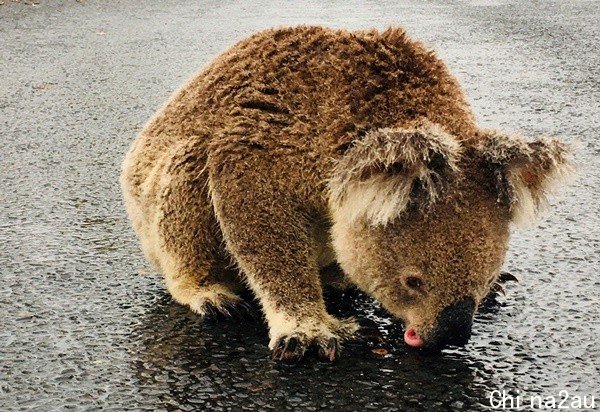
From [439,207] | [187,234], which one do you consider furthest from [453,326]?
[187,234]

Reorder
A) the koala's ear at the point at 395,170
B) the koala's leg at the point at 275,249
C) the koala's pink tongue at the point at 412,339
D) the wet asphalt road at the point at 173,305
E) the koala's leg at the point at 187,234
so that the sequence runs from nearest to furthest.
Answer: the koala's ear at the point at 395,170 → the wet asphalt road at the point at 173,305 → the koala's pink tongue at the point at 412,339 → the koala's leg at the point at 275,249 → the koala's leg at the point at 187,234

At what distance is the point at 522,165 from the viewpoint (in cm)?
331

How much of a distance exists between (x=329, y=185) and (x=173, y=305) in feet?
3.40

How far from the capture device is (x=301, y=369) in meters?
3.43

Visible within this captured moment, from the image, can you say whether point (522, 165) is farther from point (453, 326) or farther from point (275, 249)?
point (275, 249)

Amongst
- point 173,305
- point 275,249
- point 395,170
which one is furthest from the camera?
point 173,305

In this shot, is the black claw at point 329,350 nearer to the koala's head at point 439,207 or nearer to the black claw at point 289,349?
the black claw at point 289,349

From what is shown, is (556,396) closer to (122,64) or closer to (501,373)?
(501,373)

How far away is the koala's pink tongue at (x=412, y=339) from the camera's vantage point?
346cm

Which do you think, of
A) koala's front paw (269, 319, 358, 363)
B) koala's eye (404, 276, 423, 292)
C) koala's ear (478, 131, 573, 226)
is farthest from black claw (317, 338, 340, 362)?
koala's ear (478, 131, 573, 226)

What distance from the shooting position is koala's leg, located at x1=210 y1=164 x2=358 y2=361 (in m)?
3.65

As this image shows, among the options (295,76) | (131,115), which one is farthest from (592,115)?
(295,76)

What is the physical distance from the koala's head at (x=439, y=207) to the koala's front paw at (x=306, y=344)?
0.29 metres

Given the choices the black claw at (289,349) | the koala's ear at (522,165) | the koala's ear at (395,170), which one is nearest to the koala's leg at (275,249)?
the black claw at (289,349)
